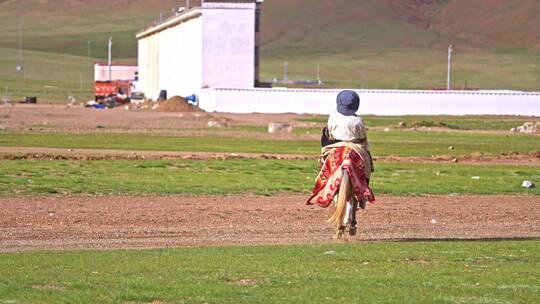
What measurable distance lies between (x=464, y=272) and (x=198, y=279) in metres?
2.96

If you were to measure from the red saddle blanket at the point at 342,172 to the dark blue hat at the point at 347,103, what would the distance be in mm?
483

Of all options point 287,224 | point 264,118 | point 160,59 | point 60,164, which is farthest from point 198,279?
point 160,59

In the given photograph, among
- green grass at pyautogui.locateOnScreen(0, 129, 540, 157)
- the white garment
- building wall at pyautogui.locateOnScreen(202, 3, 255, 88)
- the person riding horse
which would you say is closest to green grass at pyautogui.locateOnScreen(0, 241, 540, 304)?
the person riding horse

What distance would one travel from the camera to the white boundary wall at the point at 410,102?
90.2 meters

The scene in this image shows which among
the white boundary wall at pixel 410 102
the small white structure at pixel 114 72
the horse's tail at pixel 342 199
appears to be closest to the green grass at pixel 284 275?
the horse's tail at pixel 342 199

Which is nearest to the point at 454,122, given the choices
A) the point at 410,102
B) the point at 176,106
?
the point at 410,102

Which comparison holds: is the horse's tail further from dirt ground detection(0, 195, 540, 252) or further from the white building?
the white building

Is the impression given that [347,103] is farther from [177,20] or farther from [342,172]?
[177,20]

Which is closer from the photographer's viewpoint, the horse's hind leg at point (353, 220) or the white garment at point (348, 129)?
the white garment at point (348, 129)

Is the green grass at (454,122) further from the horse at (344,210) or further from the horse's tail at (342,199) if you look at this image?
the horse's tail at (342,199)

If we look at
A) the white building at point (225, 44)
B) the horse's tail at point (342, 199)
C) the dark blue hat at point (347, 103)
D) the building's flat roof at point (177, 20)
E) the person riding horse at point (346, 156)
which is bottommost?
the horse's tail at point (342, 199)

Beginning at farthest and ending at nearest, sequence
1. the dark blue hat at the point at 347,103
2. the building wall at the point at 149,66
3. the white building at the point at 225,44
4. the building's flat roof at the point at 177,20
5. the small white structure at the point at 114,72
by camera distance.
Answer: the small white structure at the point at 114,72
the building wall at the point at 149,66
the building's flat roof at the point at 177,20
the white building at the point at 225,44
the dark blue hat at the point at 347,103

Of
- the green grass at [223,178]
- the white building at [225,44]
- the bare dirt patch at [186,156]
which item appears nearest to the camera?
the green grass at [223,178]

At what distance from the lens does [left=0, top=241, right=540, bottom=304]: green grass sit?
1188 centimetres
